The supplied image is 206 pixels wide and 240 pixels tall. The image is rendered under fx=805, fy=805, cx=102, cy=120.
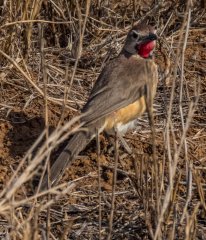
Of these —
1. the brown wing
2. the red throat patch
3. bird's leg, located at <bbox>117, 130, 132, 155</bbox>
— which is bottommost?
bird's leg, located at <bbox>117, 130, 132, 155</bbox>

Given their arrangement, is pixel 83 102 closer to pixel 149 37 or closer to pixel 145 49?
pixel 145 49

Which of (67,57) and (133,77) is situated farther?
(67,57)

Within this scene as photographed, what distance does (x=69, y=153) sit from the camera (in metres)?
5.90

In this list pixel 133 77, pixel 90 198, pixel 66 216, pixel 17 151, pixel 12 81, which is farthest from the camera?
pixel 12 81

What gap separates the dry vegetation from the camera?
5.12 m

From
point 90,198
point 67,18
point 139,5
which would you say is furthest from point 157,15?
point 90,198

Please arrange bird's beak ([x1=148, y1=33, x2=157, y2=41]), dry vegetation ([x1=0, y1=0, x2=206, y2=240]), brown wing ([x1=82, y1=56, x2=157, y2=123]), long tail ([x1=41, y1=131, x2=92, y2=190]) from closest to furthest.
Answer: dry vegetation ([x1=0, y1=0, x2=206, y2=240]) < long tail ([x1=41, y1=131, x2=92, y2=190]) < brown wing ([x1=82, y1=56, x2=157, y2=123]) < bird's beak ([x1=148, y1=33, x2=157, y2=41])

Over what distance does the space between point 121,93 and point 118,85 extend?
9 centimetres

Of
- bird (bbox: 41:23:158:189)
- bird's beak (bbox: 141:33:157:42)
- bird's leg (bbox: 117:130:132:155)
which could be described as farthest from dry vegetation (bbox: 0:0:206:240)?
bird's beak (bbox: 141:33:157:42)

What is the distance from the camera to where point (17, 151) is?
6.21 m

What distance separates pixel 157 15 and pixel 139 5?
0.90ft

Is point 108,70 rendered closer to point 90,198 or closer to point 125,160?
point 125,160

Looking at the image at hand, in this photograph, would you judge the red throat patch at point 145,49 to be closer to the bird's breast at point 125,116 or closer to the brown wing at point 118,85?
the brown wing at point 118,85

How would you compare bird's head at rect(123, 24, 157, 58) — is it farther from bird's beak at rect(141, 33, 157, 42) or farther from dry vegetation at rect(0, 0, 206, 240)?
dry vegetation at rect(0, 0, 206, 240)
